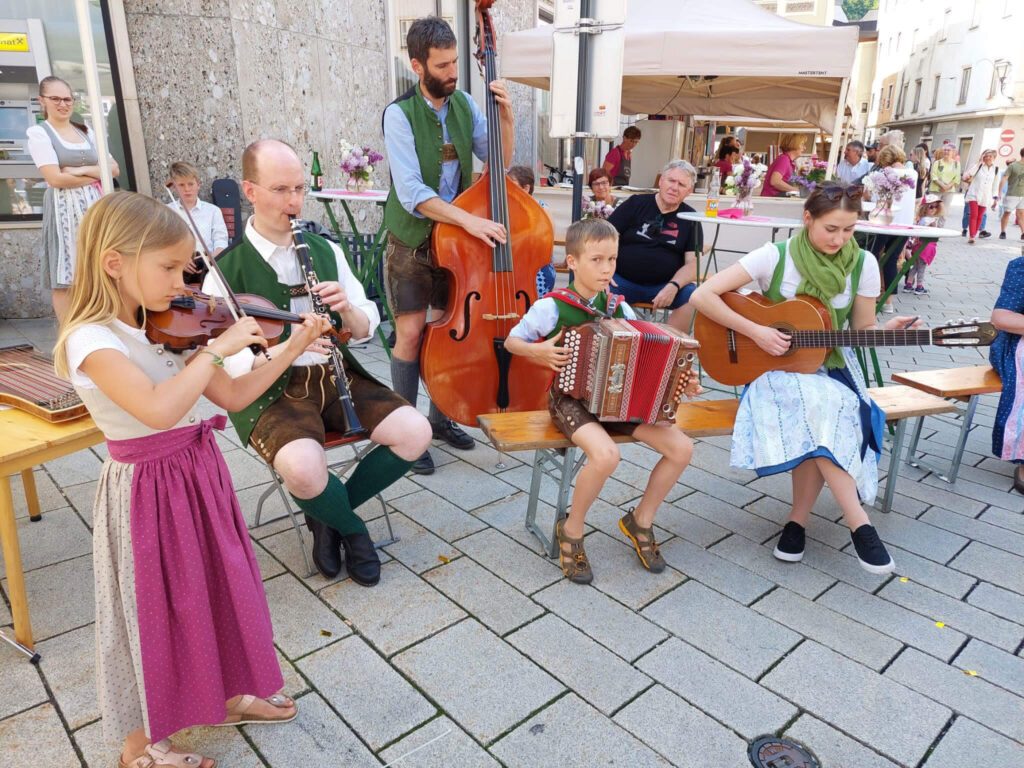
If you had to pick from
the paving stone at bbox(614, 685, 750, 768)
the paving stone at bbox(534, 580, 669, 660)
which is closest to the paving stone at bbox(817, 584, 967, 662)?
the paving stone at bbox(534, 580, 669, 660)

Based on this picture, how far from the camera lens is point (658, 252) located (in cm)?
458

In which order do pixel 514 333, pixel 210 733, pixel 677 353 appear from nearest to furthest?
pixel 210 733 < pixel 677 353 < pixel 514 333

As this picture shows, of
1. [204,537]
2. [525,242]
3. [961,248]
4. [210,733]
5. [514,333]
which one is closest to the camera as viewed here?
[204,537]

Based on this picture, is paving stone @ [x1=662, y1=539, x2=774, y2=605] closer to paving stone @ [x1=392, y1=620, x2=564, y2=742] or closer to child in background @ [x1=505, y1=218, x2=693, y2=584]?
child in background @ [x1=505, y1=218, x2=693, y2=584]

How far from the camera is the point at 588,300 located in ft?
8.57

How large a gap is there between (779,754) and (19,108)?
23.0 ft

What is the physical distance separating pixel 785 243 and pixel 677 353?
0.87 metres

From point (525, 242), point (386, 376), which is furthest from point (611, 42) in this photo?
point (386, 376)

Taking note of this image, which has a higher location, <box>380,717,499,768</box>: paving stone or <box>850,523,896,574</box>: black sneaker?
<box>850,523,896,574</box>: black sneaker

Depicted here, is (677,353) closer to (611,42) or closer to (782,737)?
(782,737)

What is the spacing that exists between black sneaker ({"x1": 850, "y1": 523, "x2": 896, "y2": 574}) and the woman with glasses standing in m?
4.39

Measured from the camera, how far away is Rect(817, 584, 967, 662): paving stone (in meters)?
2.24

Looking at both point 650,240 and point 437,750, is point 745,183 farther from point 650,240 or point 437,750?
point 437,750

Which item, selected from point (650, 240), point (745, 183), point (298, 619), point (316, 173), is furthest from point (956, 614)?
point (316, 173)
